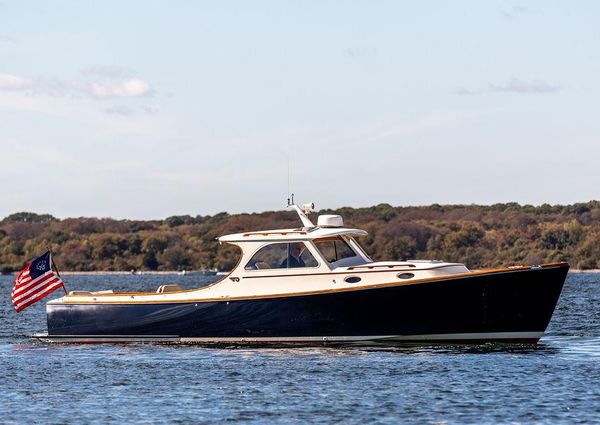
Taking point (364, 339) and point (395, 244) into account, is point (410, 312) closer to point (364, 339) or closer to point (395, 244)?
point (364, 339)

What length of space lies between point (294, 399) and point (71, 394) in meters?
5.16

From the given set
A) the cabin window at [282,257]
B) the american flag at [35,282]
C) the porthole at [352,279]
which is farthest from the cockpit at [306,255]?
the american flag at [35,282]

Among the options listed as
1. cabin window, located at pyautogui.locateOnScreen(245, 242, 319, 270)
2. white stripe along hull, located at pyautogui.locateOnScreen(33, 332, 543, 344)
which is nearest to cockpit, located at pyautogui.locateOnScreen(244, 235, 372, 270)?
cabin window, located at pyautogui.locateOnScreen(245, 242, 319, 270)

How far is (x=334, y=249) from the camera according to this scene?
3912 centimetres

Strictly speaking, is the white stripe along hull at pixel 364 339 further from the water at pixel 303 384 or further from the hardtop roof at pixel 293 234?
the hardtop roof at pixel 293 234

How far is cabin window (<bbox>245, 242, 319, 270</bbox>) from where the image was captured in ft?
127

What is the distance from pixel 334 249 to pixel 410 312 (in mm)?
3088

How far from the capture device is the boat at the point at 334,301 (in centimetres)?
3719

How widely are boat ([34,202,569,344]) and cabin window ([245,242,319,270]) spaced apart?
1.1 inches

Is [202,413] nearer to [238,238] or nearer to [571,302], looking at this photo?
[238,238]

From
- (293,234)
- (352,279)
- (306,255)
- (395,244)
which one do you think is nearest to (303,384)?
(352,279)

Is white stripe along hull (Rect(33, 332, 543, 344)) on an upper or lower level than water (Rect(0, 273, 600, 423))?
upper

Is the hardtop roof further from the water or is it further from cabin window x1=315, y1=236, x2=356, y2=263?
the water

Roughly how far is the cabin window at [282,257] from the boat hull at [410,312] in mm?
1005
